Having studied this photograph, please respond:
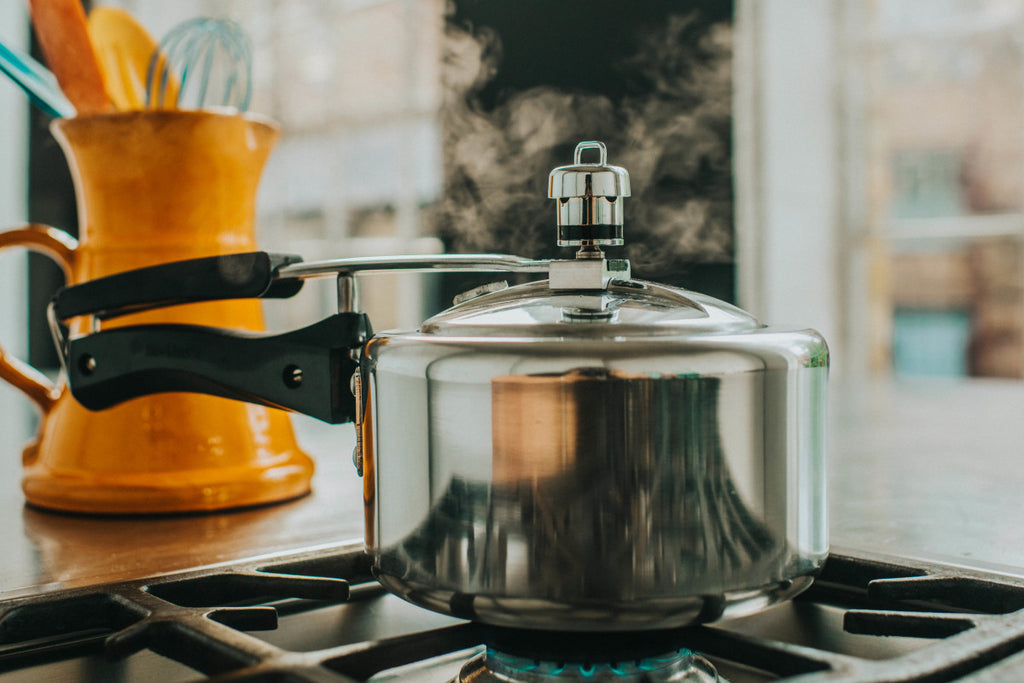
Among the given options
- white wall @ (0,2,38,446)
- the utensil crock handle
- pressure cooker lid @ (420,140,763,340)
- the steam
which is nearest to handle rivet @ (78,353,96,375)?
the utensil crock handle

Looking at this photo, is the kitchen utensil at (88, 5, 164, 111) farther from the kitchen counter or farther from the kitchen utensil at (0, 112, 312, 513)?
the kitchen counter

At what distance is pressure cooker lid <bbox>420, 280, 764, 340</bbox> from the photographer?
304mm

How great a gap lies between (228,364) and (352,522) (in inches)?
5.6

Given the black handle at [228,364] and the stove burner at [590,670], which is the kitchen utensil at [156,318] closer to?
the black handle at [228,364]

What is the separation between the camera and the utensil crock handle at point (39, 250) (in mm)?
589

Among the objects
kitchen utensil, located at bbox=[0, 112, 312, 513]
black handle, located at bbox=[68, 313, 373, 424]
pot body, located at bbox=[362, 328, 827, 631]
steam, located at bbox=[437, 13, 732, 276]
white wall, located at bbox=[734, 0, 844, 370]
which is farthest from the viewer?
white wall, located at bbox=[734, 0, 844, 370]

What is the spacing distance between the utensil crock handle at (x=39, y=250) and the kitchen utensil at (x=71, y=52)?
0.08 m

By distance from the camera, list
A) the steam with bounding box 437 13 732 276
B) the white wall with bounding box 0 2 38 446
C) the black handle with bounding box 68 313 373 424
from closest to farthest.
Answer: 1. the black handle with bounding box 68 313 373 424
2. the steam with bounding box 437 13 732 276
3. the white wall with bounding box 0 2 38 446

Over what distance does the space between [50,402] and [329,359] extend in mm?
276

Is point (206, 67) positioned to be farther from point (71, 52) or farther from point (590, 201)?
point (590, 201)

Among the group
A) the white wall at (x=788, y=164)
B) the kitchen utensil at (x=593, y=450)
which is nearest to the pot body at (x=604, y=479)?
the kitchen utensil at (x=593, y=450)

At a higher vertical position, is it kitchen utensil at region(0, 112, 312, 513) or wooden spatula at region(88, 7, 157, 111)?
wooden spatula at region(88, 7, 157, 111)

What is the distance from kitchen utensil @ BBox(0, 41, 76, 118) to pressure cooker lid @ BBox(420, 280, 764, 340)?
1.23 feet

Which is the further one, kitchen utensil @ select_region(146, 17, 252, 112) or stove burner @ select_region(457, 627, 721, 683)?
kitchen utensil @ select_region(146, 17, 252, 112)
